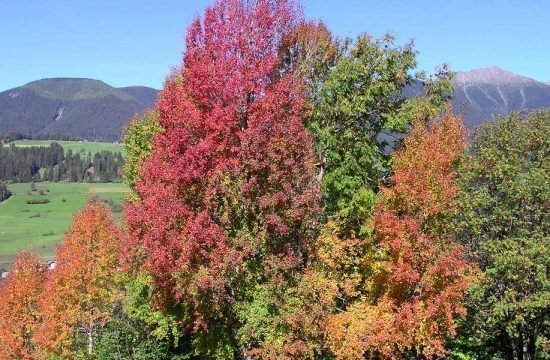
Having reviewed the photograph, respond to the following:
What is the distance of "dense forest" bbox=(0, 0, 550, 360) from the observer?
18.7 m

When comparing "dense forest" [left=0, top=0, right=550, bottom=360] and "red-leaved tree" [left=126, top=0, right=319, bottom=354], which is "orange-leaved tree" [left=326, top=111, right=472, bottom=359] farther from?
"red-leaved tree" [left=126, top=0, right=319, bottom=354]

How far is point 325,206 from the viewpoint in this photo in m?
22.1

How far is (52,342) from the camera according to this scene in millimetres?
30578

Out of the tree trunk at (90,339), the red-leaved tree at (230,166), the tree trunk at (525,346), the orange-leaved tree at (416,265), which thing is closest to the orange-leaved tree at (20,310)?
the tree trunk at (90,339)

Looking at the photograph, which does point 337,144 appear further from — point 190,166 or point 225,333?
point 225,333

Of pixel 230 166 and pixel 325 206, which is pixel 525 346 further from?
pixel 230 166

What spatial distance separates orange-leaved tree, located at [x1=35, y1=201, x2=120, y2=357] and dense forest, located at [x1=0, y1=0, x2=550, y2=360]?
22.6ft

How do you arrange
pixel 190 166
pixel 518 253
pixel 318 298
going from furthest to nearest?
pixel 518 253
pixel 318 298
pixel 190 166

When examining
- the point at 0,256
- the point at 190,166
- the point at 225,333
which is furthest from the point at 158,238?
the point at 0,256

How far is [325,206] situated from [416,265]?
14.6ft

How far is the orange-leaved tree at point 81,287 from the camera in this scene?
30984 mm

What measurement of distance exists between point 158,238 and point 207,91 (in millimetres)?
5639

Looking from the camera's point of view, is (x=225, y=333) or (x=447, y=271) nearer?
(x=447, y=271)

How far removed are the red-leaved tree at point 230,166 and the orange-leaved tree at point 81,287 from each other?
1304 centimetres
